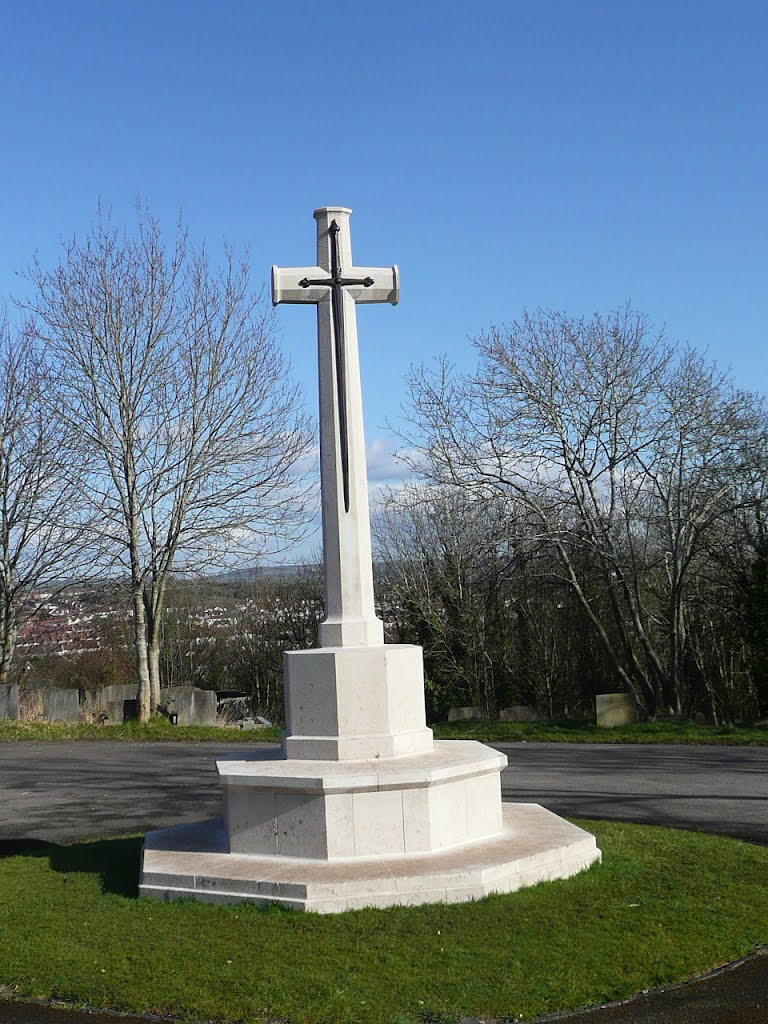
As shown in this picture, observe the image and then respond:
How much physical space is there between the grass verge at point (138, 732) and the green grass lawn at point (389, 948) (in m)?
9.88

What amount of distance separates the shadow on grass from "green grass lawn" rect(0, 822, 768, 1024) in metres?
0.08

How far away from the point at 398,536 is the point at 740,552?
10840mm

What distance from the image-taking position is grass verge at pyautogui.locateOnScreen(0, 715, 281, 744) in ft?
55.1

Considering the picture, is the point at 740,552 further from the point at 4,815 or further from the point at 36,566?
the point at 4,815

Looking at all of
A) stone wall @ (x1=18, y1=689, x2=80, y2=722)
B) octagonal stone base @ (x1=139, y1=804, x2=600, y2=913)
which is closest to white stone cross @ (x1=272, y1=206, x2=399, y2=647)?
octagonal stone base @ (x1=139, y1=804, x2=600, y2=913)

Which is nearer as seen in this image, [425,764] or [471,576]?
[425,764]

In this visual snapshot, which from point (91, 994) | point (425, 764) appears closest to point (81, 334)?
point (425, 764)

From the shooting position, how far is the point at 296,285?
7941 mm

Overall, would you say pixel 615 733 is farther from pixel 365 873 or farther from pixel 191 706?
pixel 365 873

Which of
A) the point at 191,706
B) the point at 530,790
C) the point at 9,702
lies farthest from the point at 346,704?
the point at 9,702

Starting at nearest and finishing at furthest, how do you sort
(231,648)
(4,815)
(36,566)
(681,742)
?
(4,815), (681,742), (36,566), (231,648)

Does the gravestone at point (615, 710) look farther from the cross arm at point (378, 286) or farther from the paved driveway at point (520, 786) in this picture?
the cross arm at point (378, 286)

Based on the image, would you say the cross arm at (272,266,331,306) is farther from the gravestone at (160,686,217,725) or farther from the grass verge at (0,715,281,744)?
the gravestone at (160,686,217,725)

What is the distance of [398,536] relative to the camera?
30109 mm
